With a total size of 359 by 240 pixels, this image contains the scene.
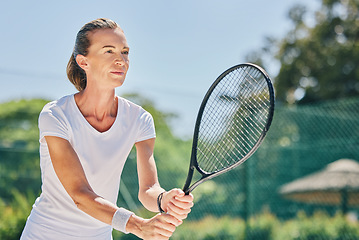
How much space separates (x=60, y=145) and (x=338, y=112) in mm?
4819

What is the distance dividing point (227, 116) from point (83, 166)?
2.83 feet

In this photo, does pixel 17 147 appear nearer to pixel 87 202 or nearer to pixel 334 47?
pixel 87 202

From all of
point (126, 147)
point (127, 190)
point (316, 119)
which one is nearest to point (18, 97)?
point (127, 190)

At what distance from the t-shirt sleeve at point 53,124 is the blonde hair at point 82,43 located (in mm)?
276

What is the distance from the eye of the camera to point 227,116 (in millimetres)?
2559

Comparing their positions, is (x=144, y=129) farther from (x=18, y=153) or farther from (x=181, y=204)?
(x=18, y=153)

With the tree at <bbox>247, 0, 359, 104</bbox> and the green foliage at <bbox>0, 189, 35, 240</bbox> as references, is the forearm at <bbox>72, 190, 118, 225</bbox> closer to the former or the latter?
the green foliage at <bbox>0, 189, 35, 240</bbox>

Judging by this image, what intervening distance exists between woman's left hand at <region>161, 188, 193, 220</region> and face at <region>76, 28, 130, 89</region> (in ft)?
1.55

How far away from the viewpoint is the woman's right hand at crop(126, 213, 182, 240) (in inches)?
64.0

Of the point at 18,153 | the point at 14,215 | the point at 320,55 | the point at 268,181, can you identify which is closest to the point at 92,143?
the point at 14,215

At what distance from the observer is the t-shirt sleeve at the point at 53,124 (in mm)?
1819

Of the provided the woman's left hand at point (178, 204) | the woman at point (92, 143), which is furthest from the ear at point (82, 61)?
the woman's left hand at point (178, 204)

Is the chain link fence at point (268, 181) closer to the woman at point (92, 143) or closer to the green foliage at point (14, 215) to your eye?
the green foliage at point (14, 215)

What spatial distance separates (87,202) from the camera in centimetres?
170
